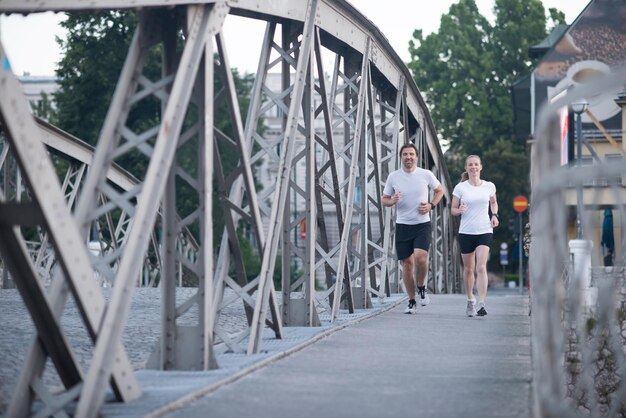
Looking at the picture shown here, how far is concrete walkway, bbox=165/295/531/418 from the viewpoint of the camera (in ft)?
23.2

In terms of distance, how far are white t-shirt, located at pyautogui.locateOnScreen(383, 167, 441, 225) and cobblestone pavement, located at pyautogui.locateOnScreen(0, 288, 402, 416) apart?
112cm

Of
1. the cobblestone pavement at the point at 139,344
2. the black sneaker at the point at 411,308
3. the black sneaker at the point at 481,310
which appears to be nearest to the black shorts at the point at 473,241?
the black sneaker at the point at 481,310

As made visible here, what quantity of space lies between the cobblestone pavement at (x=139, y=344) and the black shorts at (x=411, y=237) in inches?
30.7

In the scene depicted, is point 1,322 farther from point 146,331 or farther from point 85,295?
point 85,295

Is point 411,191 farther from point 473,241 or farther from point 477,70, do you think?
point 477,70

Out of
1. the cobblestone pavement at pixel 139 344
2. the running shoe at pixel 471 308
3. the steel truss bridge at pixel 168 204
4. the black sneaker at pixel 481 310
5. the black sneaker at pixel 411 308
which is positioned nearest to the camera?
the steel truss bridge at pixel 168 204

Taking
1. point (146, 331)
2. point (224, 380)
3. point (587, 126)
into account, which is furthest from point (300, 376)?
point (587, 126)

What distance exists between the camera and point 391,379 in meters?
8.45

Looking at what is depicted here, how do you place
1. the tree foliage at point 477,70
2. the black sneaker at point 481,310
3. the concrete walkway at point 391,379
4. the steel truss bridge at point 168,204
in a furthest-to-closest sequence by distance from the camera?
the tree foliage at point 477,70, the black sneaker at point 481,310, the concrete walkway at point 391,379, the steel truss bridge at point 168,204

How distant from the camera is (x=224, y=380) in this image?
8.01 m

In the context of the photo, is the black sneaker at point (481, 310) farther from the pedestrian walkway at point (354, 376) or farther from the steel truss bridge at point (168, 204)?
the steel truss bridge at point (168, 204)

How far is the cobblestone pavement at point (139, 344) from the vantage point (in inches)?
301

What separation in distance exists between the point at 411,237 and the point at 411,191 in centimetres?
53

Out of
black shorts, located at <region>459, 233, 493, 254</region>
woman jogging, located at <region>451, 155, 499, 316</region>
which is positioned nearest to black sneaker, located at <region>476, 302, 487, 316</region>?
woman jogging, located at <region>451, 155, 499, 316</region>
